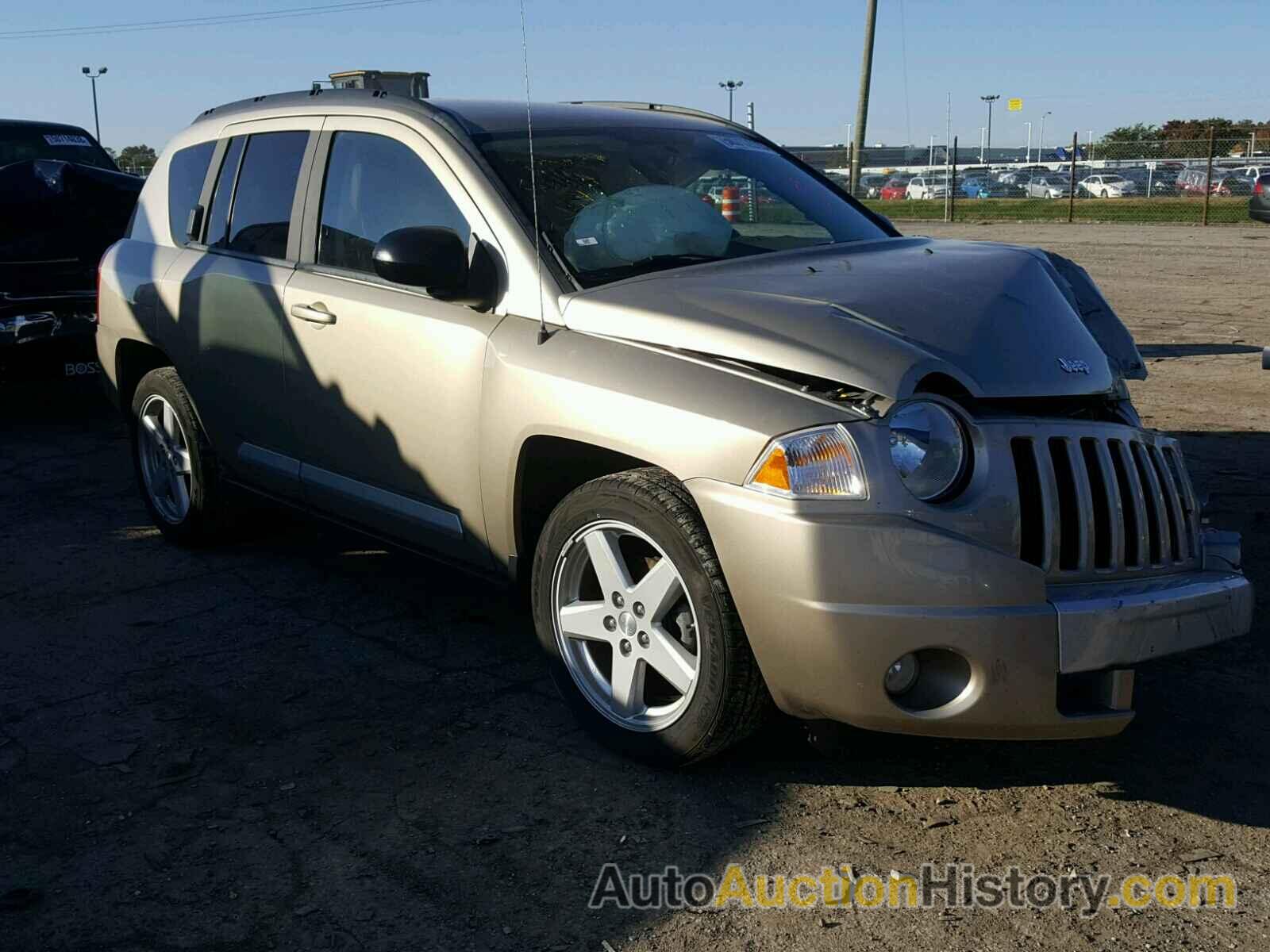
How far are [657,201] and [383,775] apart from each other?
1.97 m

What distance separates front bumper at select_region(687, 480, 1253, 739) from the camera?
3.04 meters

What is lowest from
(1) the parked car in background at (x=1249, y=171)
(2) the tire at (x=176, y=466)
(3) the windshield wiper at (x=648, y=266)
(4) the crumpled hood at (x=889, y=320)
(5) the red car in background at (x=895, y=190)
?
(5) the red car in background at (x=895, y=190)

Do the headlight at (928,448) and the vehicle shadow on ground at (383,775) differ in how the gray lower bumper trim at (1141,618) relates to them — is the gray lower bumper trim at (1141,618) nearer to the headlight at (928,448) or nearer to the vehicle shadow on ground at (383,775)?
the headlight at (928,448)

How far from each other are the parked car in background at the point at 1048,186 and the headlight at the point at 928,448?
36.0 metres

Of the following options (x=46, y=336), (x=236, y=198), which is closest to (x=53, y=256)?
(x=46, y=336)

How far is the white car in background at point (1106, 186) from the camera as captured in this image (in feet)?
120

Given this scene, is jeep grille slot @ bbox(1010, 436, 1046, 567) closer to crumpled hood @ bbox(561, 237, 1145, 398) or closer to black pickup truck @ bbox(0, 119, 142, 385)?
crumpled hood @ bbox(561, 237, 1145, 398)

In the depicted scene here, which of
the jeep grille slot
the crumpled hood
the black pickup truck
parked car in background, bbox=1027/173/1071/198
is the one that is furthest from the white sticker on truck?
parked car in background, bbox=1027/173/1071/198

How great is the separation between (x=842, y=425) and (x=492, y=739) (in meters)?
1.44

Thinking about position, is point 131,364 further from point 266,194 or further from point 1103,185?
point 1103,185

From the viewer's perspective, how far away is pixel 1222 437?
7.23m

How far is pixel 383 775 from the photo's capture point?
3629 mm

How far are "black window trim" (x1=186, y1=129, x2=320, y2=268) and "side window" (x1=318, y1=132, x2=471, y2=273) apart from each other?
0.13 meters

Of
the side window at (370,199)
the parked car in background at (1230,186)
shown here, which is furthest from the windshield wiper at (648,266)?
the parked car in background at (1230,186)
